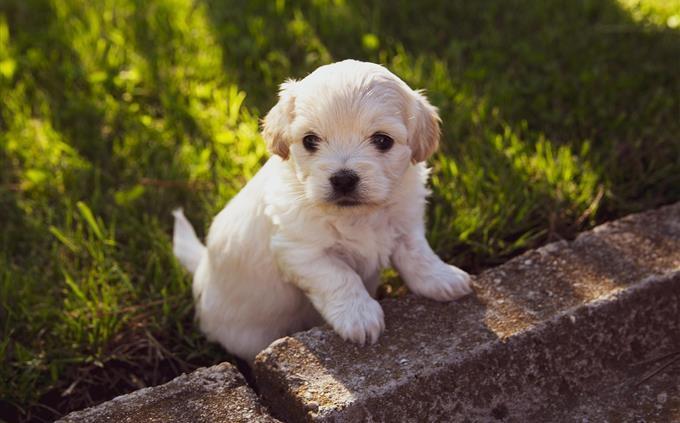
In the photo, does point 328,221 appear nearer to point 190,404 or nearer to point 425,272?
point 425,272

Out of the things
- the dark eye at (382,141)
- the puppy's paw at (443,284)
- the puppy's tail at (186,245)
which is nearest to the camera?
the dark eye at (382,141)

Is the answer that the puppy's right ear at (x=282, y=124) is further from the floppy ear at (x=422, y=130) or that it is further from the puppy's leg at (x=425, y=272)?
the puppy's leg at (x=425, y=272)

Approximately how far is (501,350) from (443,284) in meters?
0.32

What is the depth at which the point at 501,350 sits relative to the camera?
95.1 inches

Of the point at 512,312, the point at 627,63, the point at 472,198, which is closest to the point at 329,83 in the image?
the point at 512,312

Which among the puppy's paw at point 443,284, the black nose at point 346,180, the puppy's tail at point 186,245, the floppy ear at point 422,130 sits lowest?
the puppy's tail at point 186,245

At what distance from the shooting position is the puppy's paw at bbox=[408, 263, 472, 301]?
8.68 feet

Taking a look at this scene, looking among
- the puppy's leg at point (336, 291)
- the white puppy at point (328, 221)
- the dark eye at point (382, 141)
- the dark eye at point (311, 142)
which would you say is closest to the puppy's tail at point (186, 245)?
the white puppy at point (328, 221)

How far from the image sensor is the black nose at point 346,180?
2.35 metres

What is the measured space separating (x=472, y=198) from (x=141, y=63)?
2003mm

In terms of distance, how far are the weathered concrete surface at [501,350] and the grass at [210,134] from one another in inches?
21.8

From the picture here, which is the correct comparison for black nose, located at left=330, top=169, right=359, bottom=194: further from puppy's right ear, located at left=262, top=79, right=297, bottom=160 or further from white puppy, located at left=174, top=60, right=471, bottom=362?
puppy's right ear, located at left=262, top=79, right=297, bottom=160

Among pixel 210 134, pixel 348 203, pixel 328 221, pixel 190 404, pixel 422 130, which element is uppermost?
pixel 422 130

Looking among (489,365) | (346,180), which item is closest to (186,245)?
(346,180)
